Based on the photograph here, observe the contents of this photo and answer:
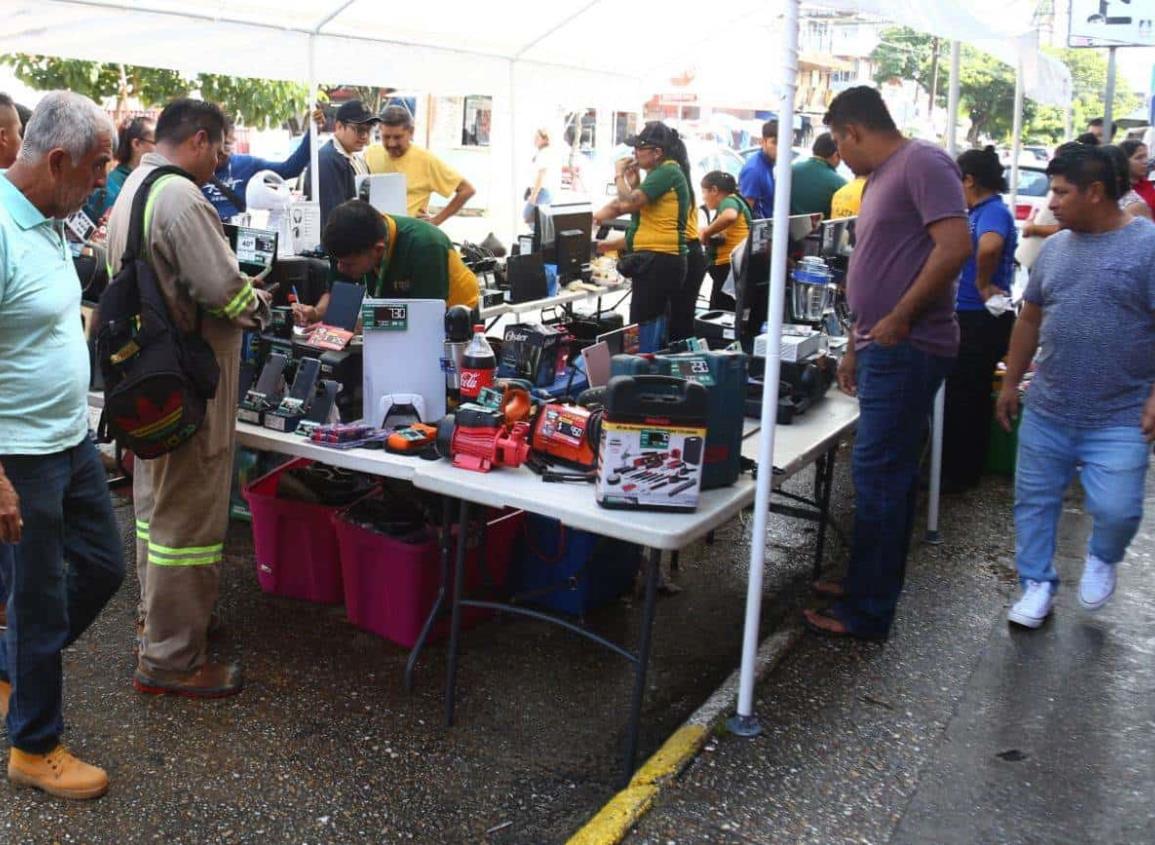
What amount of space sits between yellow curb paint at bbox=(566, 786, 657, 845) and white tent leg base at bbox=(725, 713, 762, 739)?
378 mm

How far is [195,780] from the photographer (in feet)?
9.95

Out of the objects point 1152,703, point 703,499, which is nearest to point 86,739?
point 703,499

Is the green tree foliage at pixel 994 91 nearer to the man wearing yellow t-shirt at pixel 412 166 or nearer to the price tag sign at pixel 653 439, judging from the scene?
the man wearing yellow t-shirt at pixel 412 166

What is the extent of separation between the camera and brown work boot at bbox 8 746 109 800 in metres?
2.89

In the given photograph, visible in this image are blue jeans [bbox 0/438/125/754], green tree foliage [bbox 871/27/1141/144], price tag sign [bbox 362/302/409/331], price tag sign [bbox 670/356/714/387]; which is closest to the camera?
blue jeans [bbox 0/438/125/754]

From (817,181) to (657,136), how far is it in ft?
6.06

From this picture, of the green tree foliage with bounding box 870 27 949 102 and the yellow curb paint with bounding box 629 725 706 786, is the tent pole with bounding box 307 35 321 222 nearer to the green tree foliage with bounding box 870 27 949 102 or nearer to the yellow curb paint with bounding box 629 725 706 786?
the yellow curb paint with bounding box 629 725 706 786

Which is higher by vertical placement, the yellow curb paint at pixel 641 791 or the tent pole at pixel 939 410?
the tent pole at pixel 939 410

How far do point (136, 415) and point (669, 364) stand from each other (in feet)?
4.93

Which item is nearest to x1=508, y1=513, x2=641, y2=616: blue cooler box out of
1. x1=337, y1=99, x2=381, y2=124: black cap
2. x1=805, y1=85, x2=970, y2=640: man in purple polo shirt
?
x1=805, y1=85, x2=970, y2=640: man in purple polo shirt

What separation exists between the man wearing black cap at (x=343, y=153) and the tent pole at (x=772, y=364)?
463 centimetres

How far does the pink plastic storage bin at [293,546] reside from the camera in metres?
4.09

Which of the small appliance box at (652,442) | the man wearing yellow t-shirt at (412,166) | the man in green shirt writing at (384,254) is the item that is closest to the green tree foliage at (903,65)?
the man wearing yellow t-shirt at (412,166)

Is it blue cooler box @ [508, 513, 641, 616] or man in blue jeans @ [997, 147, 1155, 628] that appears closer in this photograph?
man in blue jeans @ [997, 147, 1155, 628]
